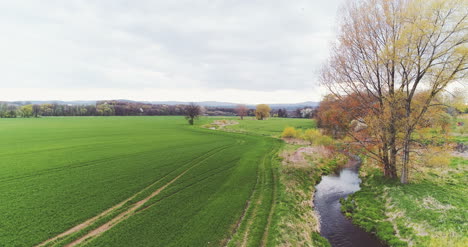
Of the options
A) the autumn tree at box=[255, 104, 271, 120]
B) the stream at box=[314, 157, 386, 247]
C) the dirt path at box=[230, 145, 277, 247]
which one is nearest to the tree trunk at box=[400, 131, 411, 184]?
the stream at box=[314, 157, 386, 247]

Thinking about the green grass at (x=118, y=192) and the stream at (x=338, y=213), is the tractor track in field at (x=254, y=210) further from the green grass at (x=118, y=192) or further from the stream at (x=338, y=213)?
the stream at (x=338, y=213)

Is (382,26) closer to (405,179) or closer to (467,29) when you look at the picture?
(467,29)

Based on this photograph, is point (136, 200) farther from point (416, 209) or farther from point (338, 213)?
point (416, 209)

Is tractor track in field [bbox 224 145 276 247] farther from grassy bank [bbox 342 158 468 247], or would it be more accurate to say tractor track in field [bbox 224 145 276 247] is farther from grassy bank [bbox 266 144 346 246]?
grassy bank [bbox 342 158 468 247]

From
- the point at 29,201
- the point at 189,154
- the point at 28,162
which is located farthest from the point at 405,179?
the point at 28,162

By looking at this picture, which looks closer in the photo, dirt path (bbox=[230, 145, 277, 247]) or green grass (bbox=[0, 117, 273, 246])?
dirt path (bbox=[230, 145, 277, 247])

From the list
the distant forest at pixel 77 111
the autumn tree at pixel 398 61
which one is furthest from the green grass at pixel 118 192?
the distant forest at pixel 77 111
